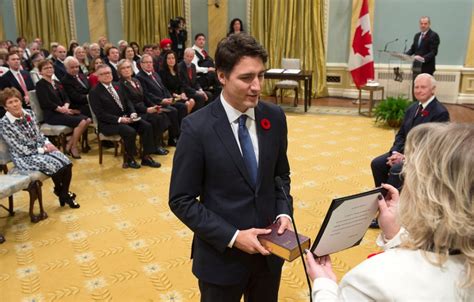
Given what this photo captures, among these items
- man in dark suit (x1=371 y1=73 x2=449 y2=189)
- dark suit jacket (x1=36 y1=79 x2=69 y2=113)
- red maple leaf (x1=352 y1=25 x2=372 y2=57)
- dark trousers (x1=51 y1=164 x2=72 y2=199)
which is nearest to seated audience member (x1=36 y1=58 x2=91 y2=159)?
dark suit jacket (x1=36 y1=79 x2=69 y2=113)

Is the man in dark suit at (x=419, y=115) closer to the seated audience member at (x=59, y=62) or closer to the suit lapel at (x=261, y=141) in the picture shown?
the suit lapel at (x=261, y=141)

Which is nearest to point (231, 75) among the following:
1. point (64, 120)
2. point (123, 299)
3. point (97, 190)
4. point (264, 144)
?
point (264, 144)

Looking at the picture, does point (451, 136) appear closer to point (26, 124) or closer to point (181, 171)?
point (181, 171)

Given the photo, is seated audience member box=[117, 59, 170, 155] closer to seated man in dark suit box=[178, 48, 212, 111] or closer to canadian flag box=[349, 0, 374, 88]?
seated man in dark suit box=[178, 48, 212, 111]

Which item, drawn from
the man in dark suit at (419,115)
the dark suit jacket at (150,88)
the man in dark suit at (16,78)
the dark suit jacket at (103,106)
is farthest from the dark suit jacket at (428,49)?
the man in dark suit at (16,78)

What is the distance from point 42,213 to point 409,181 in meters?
4.01

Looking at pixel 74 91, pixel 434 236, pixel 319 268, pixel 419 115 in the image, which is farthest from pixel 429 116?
pixel 74 91

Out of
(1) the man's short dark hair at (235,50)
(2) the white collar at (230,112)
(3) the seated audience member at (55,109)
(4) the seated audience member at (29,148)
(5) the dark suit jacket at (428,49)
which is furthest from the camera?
(5) the dark suit jacket at (428,49)

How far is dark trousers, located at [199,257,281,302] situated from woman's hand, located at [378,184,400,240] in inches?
19.5

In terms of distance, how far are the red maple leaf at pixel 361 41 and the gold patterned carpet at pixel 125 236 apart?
11.7ft

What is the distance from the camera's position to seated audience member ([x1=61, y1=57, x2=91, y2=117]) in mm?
6574

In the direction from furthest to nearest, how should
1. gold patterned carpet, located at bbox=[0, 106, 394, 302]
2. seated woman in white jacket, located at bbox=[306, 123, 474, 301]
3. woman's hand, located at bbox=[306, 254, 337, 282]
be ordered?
gold patterned carpet, located at bbox=[0, 106, 394, 302], woman's hand, located at bbox=[306, 254, 337, 282], seated woman in white jacket, located at bbox=[306, 123, 474, 301]

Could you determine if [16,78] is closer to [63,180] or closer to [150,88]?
[150,88]

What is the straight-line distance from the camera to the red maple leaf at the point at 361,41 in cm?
910
